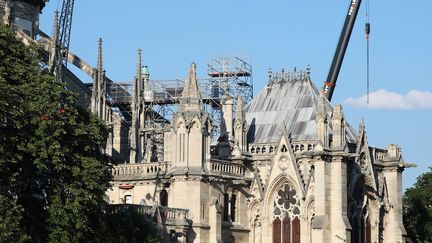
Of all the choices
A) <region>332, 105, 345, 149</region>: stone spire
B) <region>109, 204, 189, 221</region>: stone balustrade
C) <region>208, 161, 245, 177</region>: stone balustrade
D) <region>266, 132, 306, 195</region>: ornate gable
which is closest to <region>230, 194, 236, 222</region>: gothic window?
<region>208, 161, 245, 177</region>: stone balustrade

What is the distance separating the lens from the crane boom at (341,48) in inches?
4001

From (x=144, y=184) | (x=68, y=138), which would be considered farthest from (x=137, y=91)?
(x=68, y=138)

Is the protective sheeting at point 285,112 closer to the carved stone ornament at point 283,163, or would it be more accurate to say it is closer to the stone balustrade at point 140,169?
the carved stone ornament at point 283,163

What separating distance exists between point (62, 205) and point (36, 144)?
325 centimetres

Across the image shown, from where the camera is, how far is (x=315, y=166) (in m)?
85.7

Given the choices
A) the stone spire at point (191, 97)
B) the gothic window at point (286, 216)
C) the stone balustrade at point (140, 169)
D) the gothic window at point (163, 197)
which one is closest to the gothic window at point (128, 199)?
the stone balustrade at point (140, 169)

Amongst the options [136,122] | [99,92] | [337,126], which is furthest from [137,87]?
[337,126]

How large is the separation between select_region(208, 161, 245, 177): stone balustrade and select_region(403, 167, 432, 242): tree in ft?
41.1

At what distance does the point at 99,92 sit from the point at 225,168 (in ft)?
46.9

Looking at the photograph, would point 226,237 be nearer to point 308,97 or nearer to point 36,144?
point 308,97

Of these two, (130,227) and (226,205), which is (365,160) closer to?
(226,205)

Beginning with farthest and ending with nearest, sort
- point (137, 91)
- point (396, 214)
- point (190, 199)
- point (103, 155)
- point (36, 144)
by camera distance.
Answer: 1. point (137, 91)
2. point (396, 214)
3. point (190, 199)
4. point (103, 155)
5. point (36, 144)

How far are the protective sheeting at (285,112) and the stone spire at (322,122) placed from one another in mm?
1850

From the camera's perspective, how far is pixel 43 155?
6769cm
